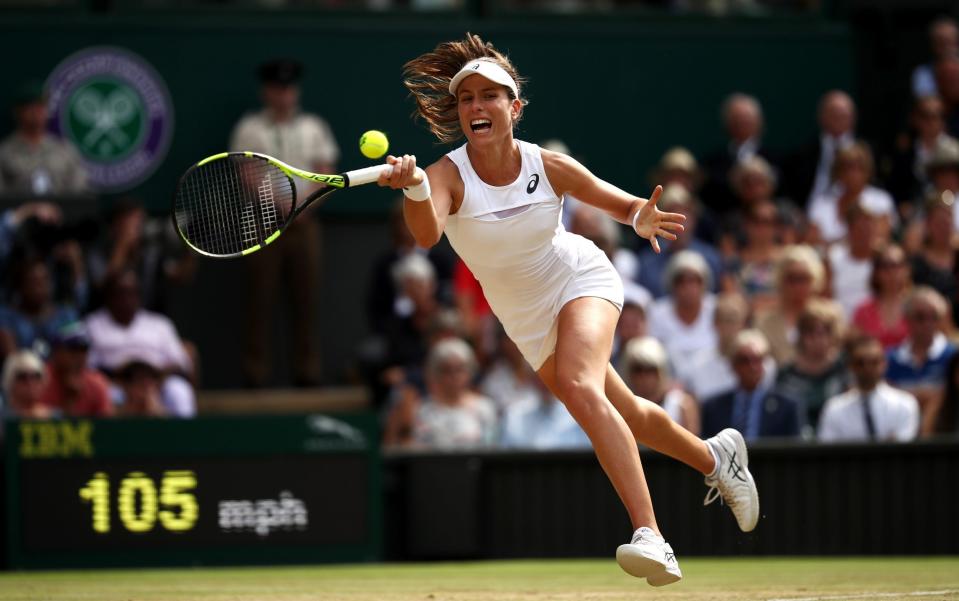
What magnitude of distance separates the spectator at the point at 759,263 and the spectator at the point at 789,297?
0.37 meters

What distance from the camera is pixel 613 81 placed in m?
13.5

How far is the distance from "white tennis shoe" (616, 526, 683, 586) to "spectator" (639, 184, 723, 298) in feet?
17.0

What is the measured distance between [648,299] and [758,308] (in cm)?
70

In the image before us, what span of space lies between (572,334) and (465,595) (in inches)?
48.6

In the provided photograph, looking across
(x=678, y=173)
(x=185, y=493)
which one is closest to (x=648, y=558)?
(x=185, y=493)

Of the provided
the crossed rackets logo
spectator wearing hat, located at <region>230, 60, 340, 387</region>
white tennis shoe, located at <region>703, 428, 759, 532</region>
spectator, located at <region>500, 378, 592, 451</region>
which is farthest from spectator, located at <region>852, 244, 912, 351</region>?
the crossed rackets logo

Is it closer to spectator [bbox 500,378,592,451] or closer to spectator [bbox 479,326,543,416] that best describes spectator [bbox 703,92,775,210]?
spectator [bbox 479,326,543,416]

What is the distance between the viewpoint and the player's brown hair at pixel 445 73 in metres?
6.46

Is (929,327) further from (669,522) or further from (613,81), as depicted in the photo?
(613,81)

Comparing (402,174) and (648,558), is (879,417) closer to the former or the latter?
(648,558)

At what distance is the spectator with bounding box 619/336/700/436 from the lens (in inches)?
364

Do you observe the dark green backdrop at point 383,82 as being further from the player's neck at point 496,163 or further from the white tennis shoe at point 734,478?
the player's neck at point 496,163

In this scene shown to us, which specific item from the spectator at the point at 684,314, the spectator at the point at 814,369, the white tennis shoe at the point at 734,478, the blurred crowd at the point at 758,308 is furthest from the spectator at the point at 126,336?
the white tennis shoe at the point at 734,478

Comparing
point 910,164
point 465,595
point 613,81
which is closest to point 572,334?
point 465,595
